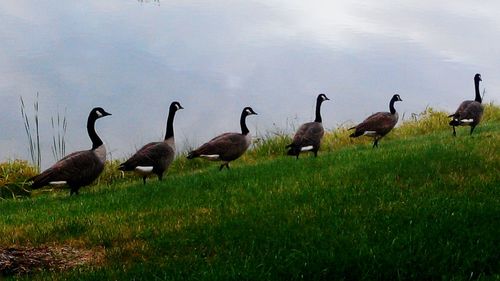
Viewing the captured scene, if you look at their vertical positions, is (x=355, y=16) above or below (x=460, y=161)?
above

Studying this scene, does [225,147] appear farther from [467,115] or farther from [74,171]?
[467,115]

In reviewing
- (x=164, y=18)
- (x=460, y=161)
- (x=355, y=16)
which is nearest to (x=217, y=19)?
(x=164, y=18)

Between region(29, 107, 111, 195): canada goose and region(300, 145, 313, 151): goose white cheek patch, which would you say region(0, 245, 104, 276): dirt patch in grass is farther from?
region(300, 145, 313, 151): goose white cheek patch

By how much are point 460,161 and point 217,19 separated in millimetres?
49775

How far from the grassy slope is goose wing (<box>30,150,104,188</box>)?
1.62 ft

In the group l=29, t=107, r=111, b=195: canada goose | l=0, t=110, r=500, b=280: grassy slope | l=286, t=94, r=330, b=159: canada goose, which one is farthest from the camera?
l=286, t=94, r=330, b=159: canada goose

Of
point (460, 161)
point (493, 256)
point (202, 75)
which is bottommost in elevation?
point (493, 256)

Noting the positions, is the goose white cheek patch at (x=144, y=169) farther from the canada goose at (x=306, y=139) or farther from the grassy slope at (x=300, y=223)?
the canada goose at (x=306, y=139)

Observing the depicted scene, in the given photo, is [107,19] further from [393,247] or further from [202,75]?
[393,247]

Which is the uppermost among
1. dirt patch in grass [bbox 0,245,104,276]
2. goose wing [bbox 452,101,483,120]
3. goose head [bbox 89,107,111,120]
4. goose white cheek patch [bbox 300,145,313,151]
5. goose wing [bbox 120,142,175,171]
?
goose head [bbox 89,107,111,120]

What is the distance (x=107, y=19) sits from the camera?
2303 inches

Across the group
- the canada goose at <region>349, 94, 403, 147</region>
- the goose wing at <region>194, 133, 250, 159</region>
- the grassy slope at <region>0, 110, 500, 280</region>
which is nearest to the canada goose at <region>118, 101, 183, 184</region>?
the goose wing at <region>194, 133, 250, 159</region>

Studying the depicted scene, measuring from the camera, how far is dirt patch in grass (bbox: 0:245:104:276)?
9805 millimetres

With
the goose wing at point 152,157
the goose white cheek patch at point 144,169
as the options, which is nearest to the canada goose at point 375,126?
the goose wing at point 152,157
